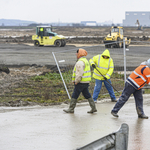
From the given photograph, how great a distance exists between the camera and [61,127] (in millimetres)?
6371

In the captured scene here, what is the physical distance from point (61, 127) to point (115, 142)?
3.33 meters

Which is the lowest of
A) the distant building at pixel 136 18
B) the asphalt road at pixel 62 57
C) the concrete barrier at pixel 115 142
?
the asphalt road at pixel 62 57

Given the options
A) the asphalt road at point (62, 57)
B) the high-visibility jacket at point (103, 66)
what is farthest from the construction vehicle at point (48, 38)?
the high-visibility jacket at point (103, 66)

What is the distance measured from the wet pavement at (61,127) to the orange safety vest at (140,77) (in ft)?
Result: 2.99

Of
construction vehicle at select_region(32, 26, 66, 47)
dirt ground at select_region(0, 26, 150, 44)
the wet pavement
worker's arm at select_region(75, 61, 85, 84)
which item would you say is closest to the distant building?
dirt ground at select_region(0, 26, 150, 44)

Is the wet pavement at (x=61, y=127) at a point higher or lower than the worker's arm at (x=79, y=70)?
lower

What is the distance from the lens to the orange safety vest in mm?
6793

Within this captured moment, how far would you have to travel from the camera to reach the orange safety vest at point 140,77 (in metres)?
6.79

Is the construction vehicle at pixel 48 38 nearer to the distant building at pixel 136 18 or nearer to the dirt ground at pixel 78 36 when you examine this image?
the dirt ground at pixel 78 36

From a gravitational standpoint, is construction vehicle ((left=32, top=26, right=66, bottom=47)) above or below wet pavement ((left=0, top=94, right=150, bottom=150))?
above

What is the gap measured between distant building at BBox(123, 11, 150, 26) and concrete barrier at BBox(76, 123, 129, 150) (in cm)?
19003

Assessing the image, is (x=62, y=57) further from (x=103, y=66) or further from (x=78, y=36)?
(x=78, y=36)

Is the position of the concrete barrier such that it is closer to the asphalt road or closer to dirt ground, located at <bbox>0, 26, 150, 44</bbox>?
the asphalt road

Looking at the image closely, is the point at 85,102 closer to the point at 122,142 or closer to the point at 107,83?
the point at 107,83
